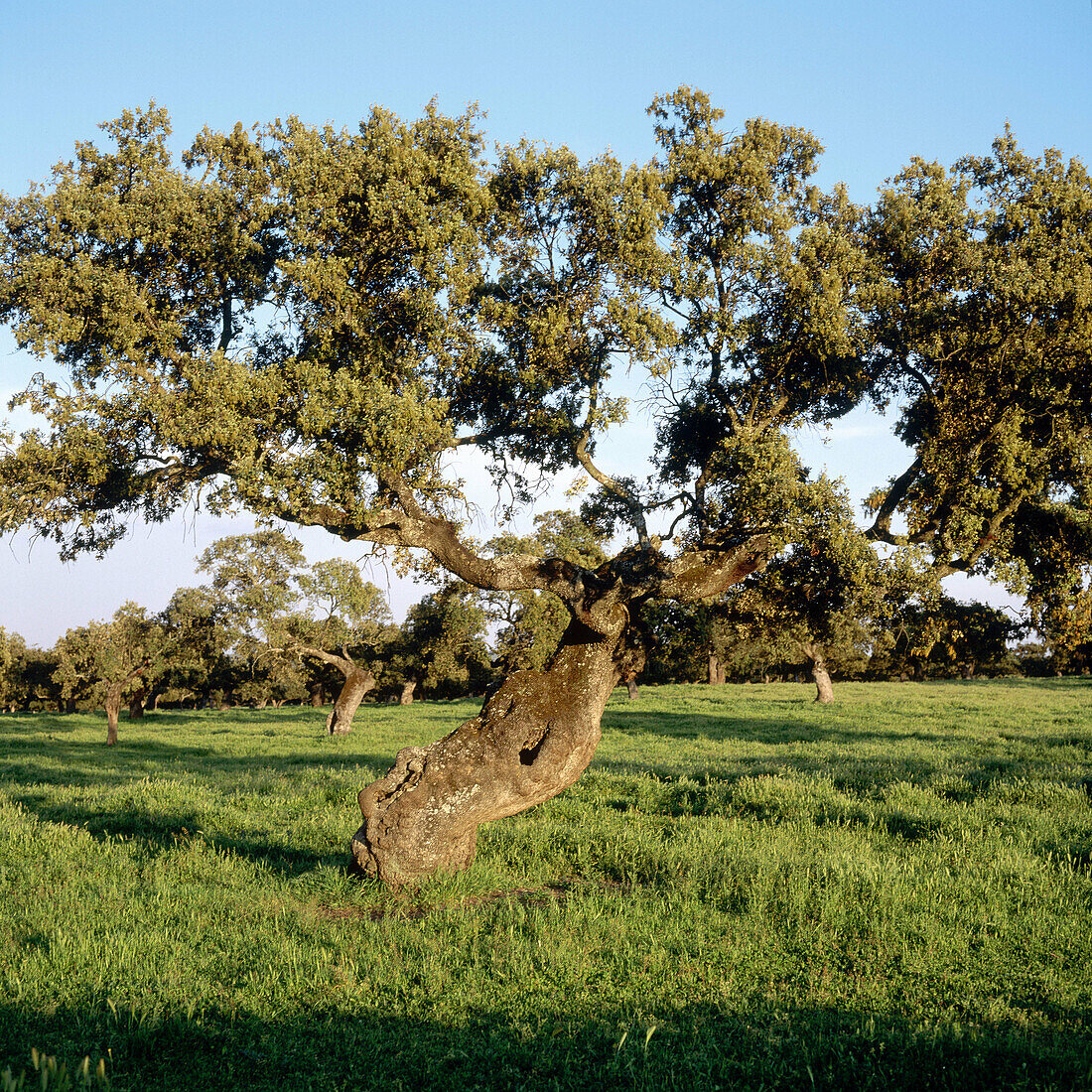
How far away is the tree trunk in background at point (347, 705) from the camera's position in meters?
38.0

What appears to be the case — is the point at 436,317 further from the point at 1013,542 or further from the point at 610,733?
the point at 610,733

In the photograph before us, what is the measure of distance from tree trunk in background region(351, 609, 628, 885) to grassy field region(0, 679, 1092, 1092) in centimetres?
47

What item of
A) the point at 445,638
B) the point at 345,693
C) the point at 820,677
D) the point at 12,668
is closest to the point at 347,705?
the point at 345,693

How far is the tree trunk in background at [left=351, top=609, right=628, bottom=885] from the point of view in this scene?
10.1 meters

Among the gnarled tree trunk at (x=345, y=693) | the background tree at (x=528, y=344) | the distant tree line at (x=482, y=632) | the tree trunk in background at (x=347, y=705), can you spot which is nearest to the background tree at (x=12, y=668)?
the distant tree line at (x=482, y=632)

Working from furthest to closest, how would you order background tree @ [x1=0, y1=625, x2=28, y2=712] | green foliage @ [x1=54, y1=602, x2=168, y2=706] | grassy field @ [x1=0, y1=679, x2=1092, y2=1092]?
background tree @ [x1=0, y1=625, x2=28, y2=712] < green foliage @ [x1=54, y1=602, x2=168, y2=706] < grassy field @ [x1=0, y1=679, x2=1092, y2=1092]

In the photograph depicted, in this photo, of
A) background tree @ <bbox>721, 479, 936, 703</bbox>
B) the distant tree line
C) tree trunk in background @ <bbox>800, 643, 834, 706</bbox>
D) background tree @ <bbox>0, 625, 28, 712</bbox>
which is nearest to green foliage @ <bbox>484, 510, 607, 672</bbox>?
the distant tree line

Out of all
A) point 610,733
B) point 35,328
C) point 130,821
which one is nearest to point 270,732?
point 610,733

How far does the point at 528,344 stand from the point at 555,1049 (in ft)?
34.0

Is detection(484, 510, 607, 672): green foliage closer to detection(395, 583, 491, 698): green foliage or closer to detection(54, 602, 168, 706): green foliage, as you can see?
detection(395, 583, 491, 698): green foliage

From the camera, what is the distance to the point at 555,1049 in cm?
599

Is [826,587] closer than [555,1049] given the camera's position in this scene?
No

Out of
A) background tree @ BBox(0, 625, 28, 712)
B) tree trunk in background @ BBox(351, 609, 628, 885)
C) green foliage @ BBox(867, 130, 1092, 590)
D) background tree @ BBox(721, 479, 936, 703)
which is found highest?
green foliage @ BBox(867, 130, 1092, 590)

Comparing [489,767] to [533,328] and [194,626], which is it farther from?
[194,626]
